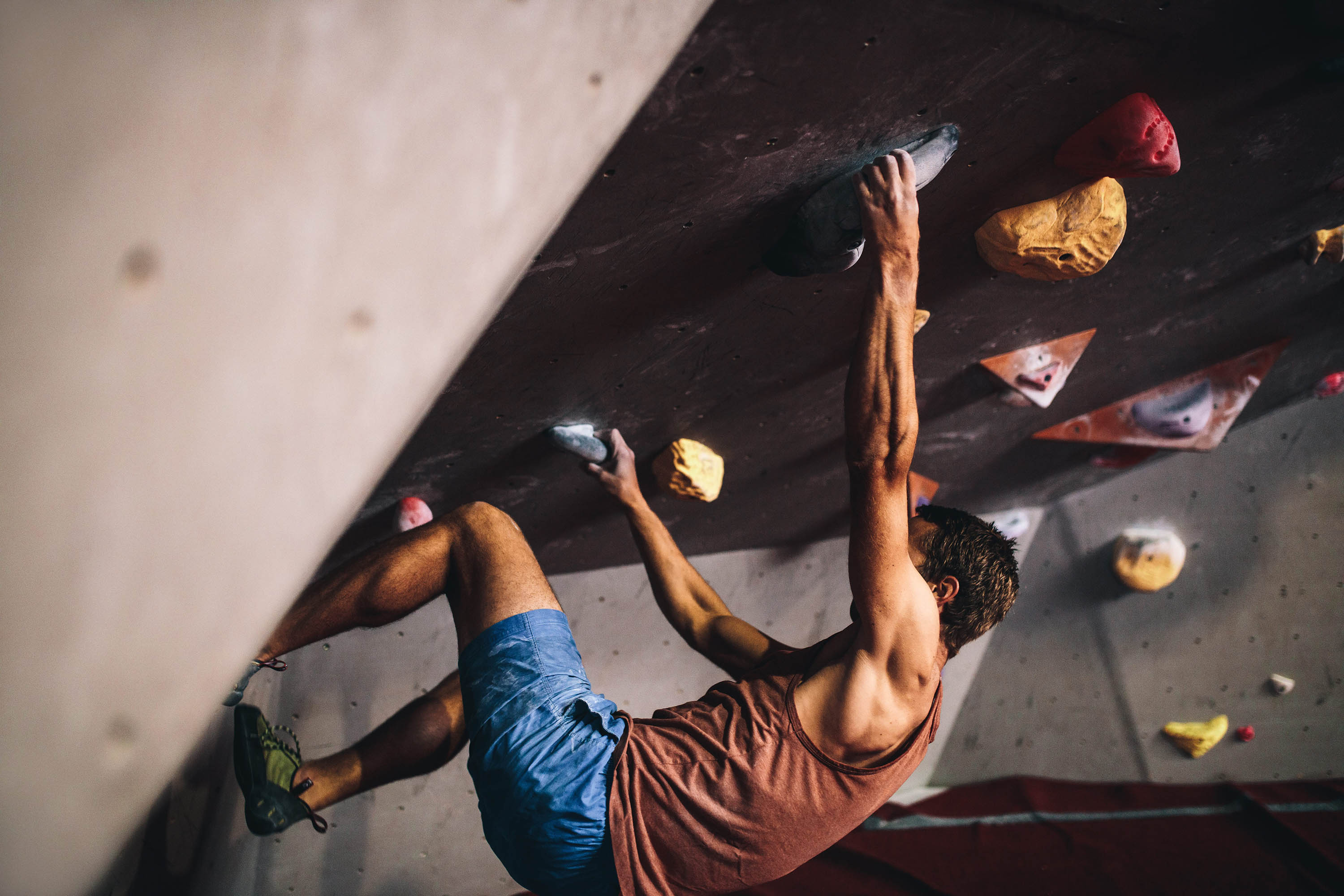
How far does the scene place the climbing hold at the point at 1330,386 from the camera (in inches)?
113

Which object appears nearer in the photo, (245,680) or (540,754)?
(540,754)

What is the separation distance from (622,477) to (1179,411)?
5.98 feet

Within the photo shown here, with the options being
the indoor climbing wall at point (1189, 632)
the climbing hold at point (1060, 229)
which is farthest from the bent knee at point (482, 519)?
the indoor climbing wall at point (1189, 632)

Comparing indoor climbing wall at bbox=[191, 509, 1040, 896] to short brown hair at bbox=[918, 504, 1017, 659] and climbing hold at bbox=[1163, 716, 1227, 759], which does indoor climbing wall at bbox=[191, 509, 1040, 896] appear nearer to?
short brown hair at bbox=[918, 504, 1017, 659]

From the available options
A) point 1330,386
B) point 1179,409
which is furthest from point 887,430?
point 1330,386

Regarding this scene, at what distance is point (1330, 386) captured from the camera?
290cm

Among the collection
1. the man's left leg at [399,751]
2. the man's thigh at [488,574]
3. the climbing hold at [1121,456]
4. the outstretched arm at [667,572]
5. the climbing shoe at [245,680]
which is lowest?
the climbing hold at [1121,456]

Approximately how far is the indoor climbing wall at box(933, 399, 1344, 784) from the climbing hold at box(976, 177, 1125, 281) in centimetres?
185

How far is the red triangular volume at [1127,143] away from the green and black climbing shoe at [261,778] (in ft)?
5.46

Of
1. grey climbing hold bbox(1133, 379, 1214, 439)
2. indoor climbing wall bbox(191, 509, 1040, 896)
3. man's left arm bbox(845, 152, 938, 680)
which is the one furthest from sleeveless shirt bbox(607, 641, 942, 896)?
grey climbing hold bbox(1133, 379, 1214, 439)

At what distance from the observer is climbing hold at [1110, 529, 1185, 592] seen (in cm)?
305

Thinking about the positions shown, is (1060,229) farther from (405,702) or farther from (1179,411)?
(405,702)

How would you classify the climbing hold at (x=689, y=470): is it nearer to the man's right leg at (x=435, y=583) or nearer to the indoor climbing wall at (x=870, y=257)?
the indoor climbing wall at (x=870, y=257)

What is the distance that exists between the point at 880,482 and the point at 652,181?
1.74 feet
